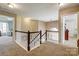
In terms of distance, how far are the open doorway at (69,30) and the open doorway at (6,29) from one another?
97 cm

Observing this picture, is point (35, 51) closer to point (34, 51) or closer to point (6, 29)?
point (34, 51)

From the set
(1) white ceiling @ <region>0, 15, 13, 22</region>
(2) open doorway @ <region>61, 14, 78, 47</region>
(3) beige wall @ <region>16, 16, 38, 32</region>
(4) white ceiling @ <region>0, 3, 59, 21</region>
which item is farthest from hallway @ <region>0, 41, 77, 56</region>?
(4) white ceiling @ <region>0, 3, 59, 21</region>

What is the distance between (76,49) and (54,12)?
789mm

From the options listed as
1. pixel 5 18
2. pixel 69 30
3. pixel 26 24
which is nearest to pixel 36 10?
pixel 26 24

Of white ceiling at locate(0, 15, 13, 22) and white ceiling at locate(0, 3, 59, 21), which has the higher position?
white ceiling at locate(0, 3, 59, 21)

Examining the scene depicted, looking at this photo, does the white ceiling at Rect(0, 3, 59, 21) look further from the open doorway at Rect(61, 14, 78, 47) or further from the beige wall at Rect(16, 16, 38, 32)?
the open doorway at Rect(61, 14, 78, 47)

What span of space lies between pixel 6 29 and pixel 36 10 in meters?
0.66

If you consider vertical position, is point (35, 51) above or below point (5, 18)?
below

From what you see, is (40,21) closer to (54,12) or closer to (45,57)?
(54,12)

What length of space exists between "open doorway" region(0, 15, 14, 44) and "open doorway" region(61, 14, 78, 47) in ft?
3.20

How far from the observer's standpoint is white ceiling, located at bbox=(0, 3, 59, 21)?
1811mm

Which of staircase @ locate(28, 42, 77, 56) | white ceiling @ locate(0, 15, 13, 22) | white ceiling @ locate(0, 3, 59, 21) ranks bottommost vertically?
staircase @ locate(28, 42, 77, 56)

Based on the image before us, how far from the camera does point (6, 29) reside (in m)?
1.85

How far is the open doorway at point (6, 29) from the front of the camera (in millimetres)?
1815
